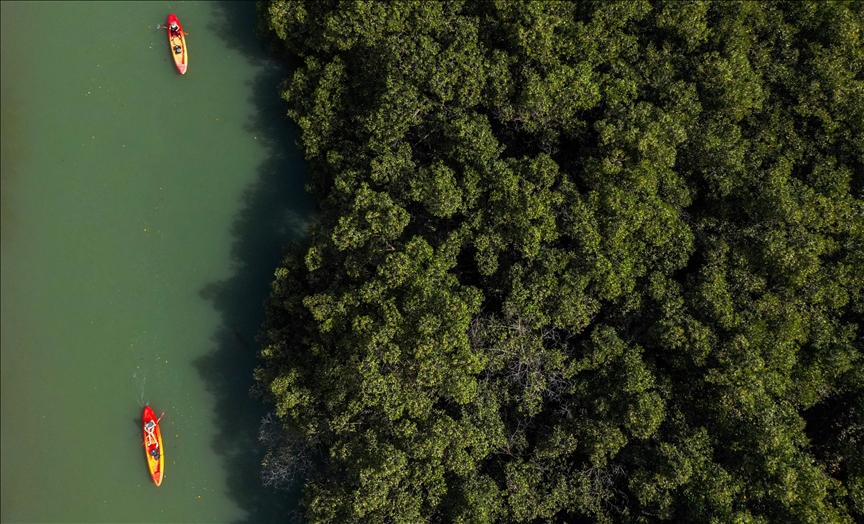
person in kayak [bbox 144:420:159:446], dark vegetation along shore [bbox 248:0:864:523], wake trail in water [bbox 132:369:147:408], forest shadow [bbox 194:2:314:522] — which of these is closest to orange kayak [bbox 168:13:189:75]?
forest shadow [bbox 194:2:314:522]

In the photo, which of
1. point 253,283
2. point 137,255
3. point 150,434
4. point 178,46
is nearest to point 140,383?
point 150,434

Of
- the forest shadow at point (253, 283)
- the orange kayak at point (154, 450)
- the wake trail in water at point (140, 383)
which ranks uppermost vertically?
the forest shadow at point (253, 283)

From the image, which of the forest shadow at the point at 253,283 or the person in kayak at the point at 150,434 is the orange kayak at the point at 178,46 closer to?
the forest shadow at the point at 253,283

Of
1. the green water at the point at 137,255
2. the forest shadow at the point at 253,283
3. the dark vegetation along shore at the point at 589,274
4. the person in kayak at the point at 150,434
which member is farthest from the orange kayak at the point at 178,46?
the person in kayak at the point at 150,434

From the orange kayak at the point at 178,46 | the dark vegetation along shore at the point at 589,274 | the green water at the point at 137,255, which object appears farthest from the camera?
the orange kayak at the point at 178,46

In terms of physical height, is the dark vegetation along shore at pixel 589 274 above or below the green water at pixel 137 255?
above

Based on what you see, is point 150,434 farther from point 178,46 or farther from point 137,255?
point 178,46

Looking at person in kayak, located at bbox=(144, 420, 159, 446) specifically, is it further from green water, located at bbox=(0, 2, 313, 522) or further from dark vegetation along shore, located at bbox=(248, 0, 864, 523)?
dark vegetation along shore, located at bbox=(248, 0, 864, 523)

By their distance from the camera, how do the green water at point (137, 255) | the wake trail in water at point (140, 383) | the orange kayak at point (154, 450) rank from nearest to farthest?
the orange kayak at point (154, 450) < the green water at point (137, 255) < the wake trail in water at point (140, 383)
